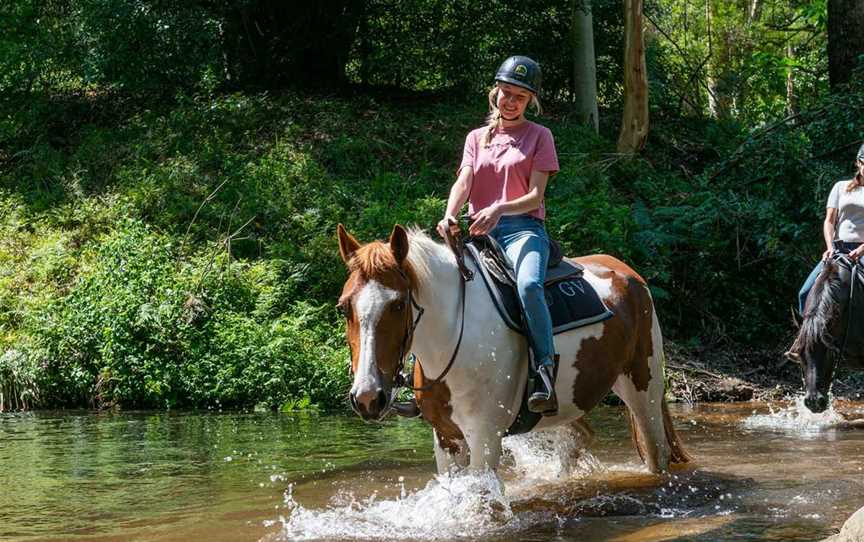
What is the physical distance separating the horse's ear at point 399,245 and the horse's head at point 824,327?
5.55 metres

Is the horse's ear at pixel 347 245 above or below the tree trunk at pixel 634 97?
below

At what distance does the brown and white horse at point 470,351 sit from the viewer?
519 cm

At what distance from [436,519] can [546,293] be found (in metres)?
1.51

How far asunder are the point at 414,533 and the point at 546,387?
1093 mm

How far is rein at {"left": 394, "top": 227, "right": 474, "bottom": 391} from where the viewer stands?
17.5 feet

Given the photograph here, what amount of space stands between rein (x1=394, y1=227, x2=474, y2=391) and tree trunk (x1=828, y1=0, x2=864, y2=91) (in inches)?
514

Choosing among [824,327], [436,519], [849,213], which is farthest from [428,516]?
[849,213]

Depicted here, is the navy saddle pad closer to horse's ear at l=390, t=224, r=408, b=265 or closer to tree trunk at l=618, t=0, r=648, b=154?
horse's ear at l=390, t=224, r=408, b=265

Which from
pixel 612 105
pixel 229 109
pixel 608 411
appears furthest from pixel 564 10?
pixel 608 411

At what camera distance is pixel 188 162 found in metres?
17.6

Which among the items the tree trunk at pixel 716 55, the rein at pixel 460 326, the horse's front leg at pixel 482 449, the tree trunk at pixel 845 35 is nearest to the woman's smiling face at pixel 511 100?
the rein at pixel 460 326

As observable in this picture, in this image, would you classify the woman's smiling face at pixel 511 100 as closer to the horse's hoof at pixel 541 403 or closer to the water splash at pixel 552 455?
the horse's hoof at pixel 541 403

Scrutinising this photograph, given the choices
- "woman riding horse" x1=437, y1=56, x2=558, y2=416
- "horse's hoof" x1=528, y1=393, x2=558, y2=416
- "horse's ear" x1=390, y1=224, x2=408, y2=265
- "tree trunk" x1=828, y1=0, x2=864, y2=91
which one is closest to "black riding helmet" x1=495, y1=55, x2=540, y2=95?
→ "woman riding horse" x1=437, y1=56, x2=558, y2=416

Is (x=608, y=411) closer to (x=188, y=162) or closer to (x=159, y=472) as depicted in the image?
(x=159, y=472)
